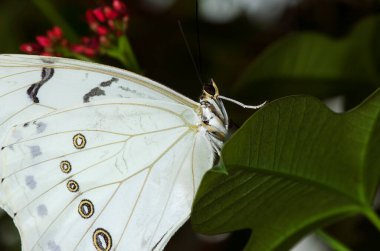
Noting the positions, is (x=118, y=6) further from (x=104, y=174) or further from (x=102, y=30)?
(x=104, y=174)

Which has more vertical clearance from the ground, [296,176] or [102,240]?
[296,176]

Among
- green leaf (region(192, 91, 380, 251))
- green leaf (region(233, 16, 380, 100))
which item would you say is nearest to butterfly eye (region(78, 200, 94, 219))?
green leaf (region(192, 91, 380, 251))

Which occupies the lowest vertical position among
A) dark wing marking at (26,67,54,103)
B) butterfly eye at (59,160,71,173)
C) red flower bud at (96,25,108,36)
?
butterfly eye at (59,160,71,173)

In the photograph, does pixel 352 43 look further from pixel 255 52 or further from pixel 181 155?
pixel 181 155

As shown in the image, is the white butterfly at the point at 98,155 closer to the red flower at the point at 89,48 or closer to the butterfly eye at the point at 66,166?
the butterfly eye at the point at 66,166

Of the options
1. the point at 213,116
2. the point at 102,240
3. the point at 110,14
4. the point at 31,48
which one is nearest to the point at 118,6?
the point at 110,14

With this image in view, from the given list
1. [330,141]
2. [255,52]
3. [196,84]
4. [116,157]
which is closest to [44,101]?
[116,157]

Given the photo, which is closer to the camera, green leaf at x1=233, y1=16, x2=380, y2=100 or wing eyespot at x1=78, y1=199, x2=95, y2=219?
wing eyespot at x1=78, y1=199, x2=95, y2=219

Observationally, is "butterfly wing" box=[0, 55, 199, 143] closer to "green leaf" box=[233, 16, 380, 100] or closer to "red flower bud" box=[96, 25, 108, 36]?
"red flower bud" box=[96, 25, 108, 36]
